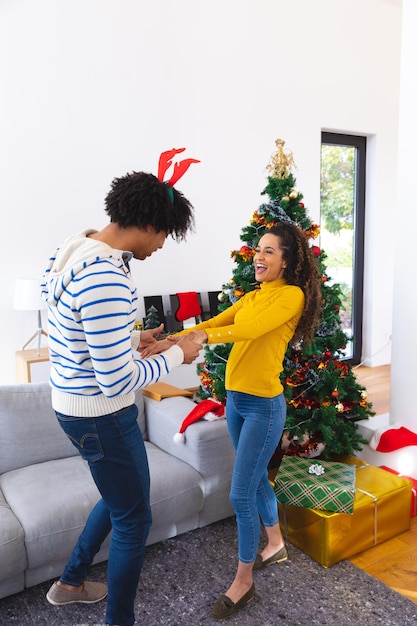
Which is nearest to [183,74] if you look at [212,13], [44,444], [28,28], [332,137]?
[212,13]

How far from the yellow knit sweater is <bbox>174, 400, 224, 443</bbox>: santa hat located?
1.76 feet

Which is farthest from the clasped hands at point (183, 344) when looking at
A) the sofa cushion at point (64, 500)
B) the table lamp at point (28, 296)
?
the table lamp at point (28, 296)

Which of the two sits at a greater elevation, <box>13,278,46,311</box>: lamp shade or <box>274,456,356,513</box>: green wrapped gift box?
<box>13,278,46,311</box>: lamp shade

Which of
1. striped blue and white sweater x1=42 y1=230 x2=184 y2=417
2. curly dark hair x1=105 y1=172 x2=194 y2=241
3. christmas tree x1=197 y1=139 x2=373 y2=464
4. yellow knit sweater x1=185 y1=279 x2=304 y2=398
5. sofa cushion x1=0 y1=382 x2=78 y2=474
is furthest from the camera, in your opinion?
Answer: christmas tree x1=197 y1=139 x2=373 y2=464

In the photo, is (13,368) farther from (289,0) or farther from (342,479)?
(289,0)

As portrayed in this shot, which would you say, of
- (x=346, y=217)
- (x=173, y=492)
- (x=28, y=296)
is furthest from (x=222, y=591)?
(x=346, y=217)

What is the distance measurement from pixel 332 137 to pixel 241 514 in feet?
14.4

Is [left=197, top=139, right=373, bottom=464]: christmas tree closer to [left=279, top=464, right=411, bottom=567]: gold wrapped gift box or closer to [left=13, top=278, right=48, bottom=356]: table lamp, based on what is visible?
[left=279, top=464, right=411, bottom=567]: gold wrapped gift box

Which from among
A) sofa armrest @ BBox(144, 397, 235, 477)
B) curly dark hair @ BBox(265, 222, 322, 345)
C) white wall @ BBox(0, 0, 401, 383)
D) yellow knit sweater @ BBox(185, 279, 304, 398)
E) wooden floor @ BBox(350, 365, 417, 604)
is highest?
white wall @ BBox(0, 0, 401, 383)

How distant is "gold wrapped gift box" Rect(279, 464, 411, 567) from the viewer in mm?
2182

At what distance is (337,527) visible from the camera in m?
2.18

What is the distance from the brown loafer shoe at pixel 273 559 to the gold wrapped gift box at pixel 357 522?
0.12 meters

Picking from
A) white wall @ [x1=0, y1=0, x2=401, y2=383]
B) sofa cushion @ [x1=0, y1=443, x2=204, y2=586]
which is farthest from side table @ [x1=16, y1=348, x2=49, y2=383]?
sofa cushion @ [x1=0, y1=443, x2=204, y2=586]

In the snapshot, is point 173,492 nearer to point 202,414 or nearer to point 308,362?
point 202,414
